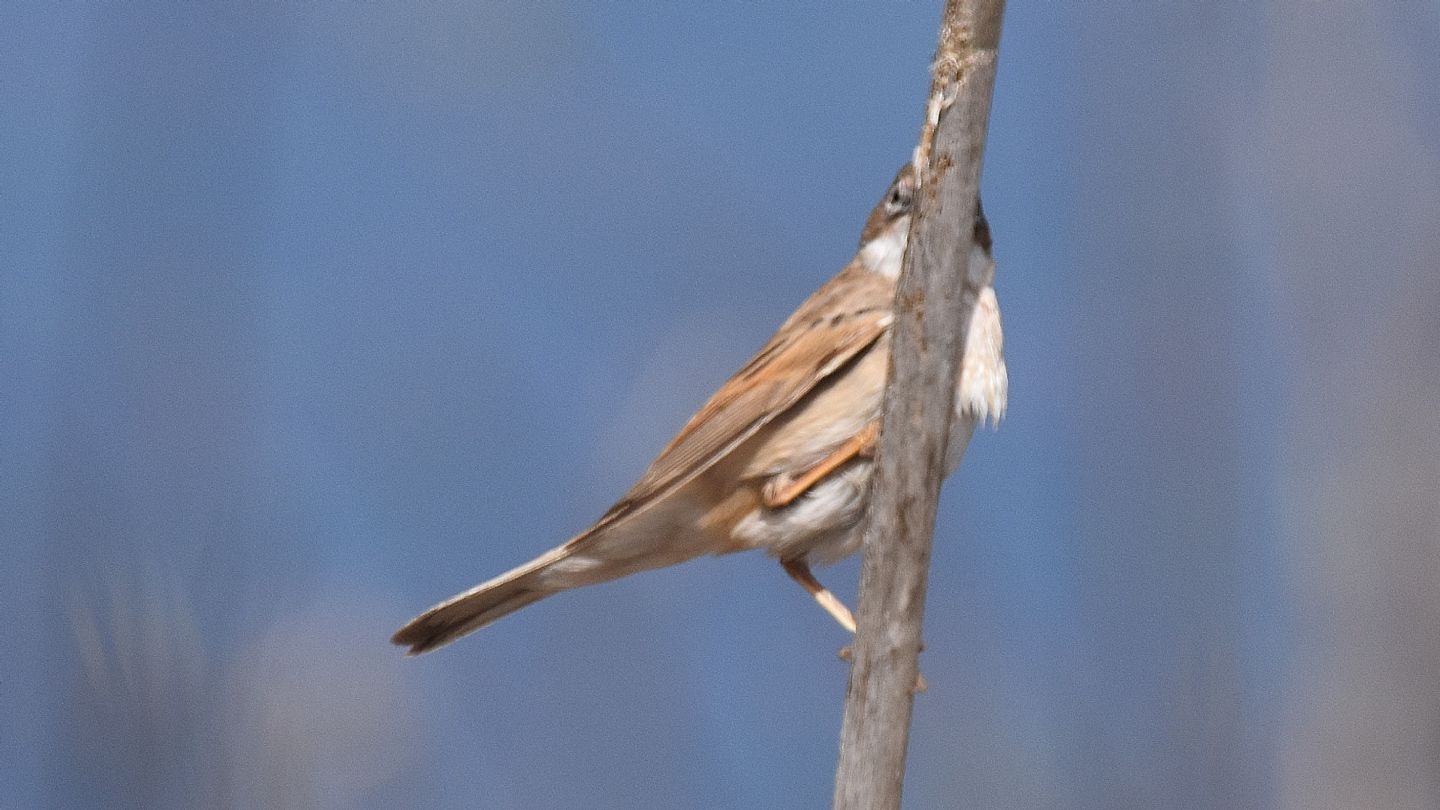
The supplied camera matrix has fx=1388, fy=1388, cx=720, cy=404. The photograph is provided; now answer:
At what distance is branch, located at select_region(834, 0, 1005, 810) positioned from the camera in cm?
236

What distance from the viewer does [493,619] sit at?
12.1ft

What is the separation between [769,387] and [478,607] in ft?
3.13

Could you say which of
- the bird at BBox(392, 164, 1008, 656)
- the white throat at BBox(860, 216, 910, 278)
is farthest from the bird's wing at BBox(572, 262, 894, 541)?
the white throat at BBox(860, 216, 910, 278)

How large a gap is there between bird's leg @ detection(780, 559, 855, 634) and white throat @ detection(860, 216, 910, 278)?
0.83 meters

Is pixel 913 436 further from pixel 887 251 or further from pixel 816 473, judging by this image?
pixel 887 251

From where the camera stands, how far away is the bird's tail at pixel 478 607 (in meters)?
3.53

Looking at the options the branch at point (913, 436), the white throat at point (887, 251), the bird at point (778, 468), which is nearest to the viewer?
the branch at point (913, 436)

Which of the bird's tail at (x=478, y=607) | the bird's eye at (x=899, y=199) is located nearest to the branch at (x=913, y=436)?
the bird's tail at (x=478, y=607)

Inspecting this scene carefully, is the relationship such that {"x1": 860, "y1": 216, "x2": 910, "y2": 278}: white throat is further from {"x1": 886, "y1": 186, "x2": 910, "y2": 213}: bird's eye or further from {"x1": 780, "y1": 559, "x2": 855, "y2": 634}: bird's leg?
{"x1": 780, "y1": 559, "x2": 855, "y2": 634}: bird's leg

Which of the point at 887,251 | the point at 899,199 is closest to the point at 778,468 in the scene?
the point at 887,251

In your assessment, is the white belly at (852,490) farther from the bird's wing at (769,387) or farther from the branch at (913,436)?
the branch at (913,436)

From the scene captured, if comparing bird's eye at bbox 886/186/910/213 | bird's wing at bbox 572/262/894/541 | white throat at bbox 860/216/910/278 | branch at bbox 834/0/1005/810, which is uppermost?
bird's eye at bbox 886/186/910/213

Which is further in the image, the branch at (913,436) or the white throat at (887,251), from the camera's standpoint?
the white throat at (887,251)

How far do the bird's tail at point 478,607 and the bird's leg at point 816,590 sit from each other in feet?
2.09
